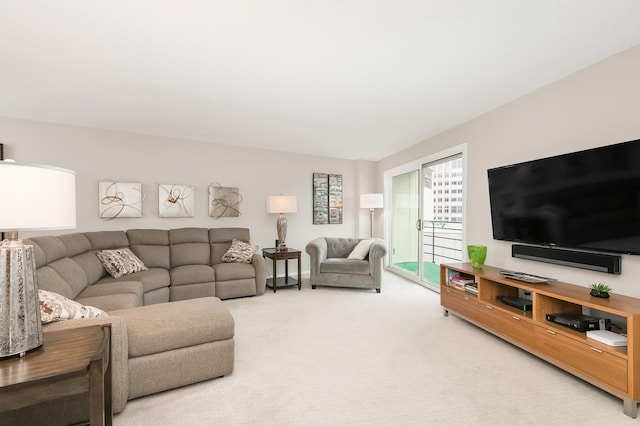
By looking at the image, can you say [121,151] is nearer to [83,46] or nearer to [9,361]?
[83,46]

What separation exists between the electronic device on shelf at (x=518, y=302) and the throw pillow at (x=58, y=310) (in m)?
3.10

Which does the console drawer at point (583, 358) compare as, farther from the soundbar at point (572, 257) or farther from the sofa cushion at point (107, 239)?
the sofa cushion at point (107, 239)

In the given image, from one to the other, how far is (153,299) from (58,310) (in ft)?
6.40

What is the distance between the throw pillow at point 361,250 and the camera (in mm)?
4688

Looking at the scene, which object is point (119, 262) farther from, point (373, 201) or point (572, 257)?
point (572, 257)

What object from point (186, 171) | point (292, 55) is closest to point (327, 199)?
point (186, 171)

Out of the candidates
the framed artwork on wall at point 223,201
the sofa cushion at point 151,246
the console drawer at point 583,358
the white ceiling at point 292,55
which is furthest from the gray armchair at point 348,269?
the console drawer at point 583,358

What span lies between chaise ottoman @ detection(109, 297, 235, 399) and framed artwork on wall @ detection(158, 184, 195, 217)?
8.59 ft

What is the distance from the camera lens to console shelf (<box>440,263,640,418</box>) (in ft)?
5.68

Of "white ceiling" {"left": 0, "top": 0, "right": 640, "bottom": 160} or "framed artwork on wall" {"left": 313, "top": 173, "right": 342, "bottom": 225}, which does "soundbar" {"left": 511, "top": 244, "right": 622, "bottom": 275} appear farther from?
"framed artwork on wall" {"left": 313, "top": 173, "right": 342, "bottom": 225}

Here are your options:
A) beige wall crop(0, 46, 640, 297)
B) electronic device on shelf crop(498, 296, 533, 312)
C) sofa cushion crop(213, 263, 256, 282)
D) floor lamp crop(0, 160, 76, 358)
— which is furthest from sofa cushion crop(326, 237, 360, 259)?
floor lamp crop(0, 160, 76, 358)

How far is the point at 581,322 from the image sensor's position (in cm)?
207

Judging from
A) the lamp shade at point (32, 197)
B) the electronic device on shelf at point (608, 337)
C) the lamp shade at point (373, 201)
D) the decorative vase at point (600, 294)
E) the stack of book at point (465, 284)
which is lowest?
the electronic device on shelf at point (608, 337)

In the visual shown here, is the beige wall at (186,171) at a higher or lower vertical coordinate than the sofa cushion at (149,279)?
higher
